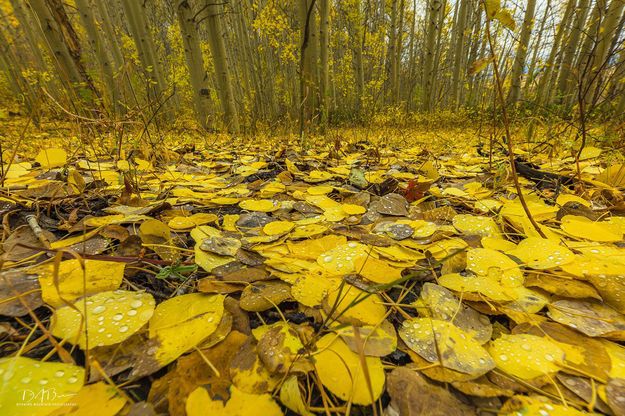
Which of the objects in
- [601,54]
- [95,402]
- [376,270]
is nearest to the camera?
[95,402]

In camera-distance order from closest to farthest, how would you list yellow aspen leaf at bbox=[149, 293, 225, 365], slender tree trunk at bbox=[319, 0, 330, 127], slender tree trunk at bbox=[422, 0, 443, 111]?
yellow aspen leaf at bbox=[149, 293, 225, 365] → slender tree trunk at bbox=[319, 0, 330, 127] → slender tree trunk at bbox=[422, 0, 443, 111]

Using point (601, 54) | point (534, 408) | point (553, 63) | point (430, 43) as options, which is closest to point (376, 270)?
point (534, 408)

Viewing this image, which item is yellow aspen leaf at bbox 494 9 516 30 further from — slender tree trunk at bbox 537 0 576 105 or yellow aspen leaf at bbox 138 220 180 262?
yellow aspen leaf at bbox 138 220 180 262

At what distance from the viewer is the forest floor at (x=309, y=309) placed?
1.24 feet

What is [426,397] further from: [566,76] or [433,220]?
[566,76]

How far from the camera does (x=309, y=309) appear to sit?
1.76ft

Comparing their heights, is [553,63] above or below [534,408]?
above

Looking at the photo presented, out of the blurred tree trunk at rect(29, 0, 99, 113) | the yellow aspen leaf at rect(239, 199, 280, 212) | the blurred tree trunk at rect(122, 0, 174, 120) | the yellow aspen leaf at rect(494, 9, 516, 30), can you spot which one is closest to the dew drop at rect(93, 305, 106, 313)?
the yellow aspen leaf at rect(239, 199, 280, 212)

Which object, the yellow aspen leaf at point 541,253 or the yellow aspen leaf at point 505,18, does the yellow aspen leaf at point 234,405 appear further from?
the yellow aspen leaf at point 505,18

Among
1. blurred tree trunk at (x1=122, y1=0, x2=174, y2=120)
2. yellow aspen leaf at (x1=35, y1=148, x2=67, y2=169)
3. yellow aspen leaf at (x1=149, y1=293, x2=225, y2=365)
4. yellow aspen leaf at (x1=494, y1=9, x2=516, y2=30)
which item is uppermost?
blurred tree trunk at (x1=122, y1=0, x2=174, y2=120)

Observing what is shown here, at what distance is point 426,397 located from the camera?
38 centimetres

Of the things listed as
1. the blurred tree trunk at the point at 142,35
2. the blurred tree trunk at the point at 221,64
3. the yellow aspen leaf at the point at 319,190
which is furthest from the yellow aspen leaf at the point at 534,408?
the blurred tree trunk at the point at 142,35

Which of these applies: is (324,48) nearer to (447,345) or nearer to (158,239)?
(158,239)

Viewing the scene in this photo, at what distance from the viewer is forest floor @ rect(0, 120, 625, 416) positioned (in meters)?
0.38
